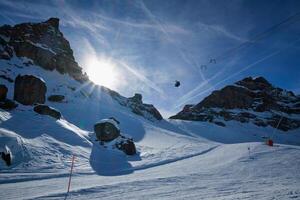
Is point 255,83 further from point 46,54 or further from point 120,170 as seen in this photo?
point 120,170

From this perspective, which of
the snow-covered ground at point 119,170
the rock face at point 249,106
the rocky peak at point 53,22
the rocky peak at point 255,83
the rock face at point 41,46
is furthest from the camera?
the rocky peak at point 255,83

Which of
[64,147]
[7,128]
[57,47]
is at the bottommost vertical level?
[64,147]

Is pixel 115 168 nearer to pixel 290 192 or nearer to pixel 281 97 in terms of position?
pixel 290 192

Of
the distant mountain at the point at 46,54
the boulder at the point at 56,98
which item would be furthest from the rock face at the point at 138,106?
the boulder at the point at 56,98

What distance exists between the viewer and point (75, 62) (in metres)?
99.2

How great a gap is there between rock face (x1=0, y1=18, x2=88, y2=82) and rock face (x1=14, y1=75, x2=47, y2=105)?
116 ft

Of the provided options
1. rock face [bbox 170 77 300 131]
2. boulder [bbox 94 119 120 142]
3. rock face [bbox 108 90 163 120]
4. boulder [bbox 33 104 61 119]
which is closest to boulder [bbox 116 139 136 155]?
boulder [bbox 94 119 120 142]

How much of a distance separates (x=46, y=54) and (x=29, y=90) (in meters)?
45.6

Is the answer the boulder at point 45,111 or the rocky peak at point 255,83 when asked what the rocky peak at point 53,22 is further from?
the rocky peak at point 255,83

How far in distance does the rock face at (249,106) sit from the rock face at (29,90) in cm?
7539

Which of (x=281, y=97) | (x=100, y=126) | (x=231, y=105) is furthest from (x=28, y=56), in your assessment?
(x=281, y=97)

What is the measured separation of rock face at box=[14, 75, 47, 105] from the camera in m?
42.3

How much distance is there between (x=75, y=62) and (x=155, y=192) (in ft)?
300

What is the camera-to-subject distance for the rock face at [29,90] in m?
42.3
